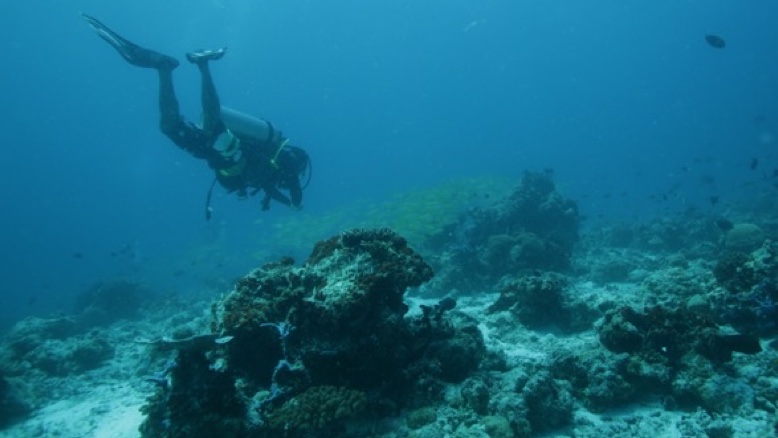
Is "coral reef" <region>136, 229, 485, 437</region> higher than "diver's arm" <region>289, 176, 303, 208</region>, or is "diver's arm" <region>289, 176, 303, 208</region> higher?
"diver's arm" <region>289, 176, 303, 208</region>

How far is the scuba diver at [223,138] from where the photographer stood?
13477 millimetres

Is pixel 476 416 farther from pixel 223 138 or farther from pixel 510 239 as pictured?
pixel 223 138

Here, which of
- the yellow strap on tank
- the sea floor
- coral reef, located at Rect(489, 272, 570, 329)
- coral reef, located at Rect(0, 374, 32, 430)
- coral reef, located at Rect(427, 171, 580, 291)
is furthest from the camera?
coral reef, located at Rect(427, 171, 580, 291)

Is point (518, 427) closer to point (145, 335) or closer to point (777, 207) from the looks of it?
point (145, 335)

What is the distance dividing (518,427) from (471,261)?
Result: 10473 mm

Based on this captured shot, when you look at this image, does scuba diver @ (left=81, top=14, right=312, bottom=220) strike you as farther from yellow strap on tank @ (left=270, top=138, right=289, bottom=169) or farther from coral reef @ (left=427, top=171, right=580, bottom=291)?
coral reef @ (left=427, top=171, right=580, bottom=291)

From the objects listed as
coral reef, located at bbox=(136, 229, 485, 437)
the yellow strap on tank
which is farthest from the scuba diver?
coral reef, located at bbox=(136, 229, 485, 437)

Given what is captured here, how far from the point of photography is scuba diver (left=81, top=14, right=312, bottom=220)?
13.5m

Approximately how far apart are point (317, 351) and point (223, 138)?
9.33 metres

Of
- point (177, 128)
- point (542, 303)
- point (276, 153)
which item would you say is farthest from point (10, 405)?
point (542, 303)

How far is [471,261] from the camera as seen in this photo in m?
16.1

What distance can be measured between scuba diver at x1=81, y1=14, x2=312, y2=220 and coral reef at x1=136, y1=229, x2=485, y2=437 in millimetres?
7055

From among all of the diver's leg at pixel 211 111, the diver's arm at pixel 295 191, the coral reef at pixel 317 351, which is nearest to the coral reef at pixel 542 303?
the coral reef at pixel 317 351

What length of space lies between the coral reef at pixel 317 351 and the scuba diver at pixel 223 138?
705 centimetres
